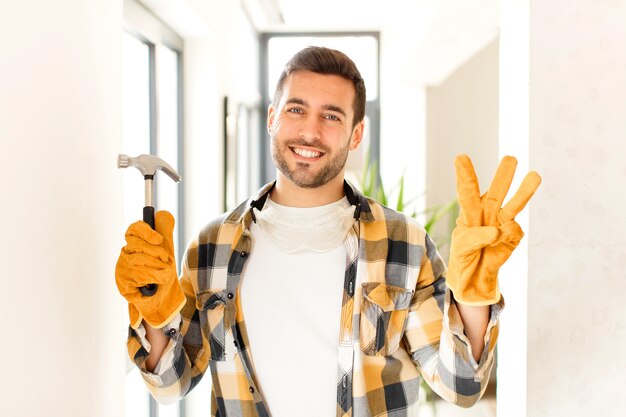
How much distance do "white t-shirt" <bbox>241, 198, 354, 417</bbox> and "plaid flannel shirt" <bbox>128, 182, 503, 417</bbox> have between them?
0.02 metres

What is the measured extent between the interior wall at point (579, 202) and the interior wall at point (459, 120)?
3923 mm

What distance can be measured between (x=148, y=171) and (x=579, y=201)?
1.01 meters

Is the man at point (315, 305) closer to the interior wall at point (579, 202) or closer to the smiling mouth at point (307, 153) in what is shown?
the smiling mouth at point (307, 153)

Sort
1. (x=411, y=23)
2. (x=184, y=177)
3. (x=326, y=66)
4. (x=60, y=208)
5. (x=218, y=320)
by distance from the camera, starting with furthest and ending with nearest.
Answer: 1. (x=411, y=23)
2. (x=184, y=177)
3. (x=326, y=66)
4. (x=218, y=320)
5. (x=60, y=208)

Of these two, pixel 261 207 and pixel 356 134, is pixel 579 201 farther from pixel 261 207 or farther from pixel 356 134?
pixel 261 207

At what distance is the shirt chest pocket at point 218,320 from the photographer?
1337mm

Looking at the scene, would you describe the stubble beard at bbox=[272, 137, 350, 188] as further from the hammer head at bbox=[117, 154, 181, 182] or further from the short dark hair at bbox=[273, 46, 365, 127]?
the hammer head at bbox=[117, 154, 181, 182]

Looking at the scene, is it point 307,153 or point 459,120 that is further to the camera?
point 459,120

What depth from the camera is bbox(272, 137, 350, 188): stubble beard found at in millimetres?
Answer: 1405

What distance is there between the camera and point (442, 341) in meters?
1.24

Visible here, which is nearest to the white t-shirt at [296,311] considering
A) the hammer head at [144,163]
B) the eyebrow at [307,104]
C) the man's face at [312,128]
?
the man's face at [312,128]

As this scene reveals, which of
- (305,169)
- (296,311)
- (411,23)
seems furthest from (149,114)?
(411,23)

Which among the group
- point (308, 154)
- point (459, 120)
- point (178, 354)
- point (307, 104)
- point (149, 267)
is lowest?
point (178, 354)

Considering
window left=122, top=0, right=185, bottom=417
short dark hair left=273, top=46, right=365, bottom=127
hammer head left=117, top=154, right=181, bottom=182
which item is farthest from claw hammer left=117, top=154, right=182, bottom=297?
window left=122, top=0, right=185, bottom=417
